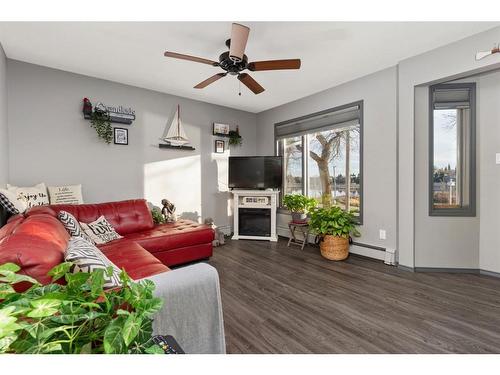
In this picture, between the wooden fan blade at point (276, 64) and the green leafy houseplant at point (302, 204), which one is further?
the green leafy houseplant at point (302, 204)

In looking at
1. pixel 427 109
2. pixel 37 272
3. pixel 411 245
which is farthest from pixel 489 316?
pixel 37 272

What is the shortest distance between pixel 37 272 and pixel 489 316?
298cm

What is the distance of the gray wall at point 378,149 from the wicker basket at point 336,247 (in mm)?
340

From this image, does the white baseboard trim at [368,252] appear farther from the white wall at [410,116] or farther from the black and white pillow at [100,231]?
the black and white pillow at [100,231]

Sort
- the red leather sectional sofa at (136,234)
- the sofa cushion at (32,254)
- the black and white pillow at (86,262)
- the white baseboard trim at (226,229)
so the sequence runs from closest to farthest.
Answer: the sofa cushion at (32,254), the black and white pillow at (86,262), the red leather sectional sofa at (136,234), the white baseboard trim at (226,229)

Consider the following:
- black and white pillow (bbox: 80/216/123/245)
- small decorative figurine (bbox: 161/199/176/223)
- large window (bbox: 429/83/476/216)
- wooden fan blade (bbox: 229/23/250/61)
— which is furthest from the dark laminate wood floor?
wooden fan blade (bbox: 229/23/250/61)

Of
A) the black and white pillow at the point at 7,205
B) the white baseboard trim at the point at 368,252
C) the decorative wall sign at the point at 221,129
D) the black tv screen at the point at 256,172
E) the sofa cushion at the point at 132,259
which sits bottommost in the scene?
the white baseboard trim at the point at 368,252

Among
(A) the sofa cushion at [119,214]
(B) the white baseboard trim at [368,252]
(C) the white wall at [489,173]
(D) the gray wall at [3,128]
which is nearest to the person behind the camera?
(D) the gray wall at [3,128]

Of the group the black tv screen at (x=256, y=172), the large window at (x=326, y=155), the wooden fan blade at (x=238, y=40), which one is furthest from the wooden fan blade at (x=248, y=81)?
the black tv screen at (x=256, y=172)

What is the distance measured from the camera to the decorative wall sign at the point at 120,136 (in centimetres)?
350

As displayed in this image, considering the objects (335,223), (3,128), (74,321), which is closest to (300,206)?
(335,223)

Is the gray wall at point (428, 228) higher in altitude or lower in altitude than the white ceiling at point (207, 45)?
lower
